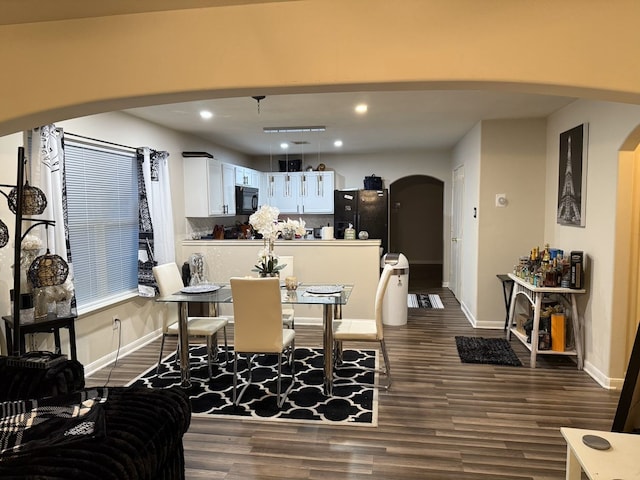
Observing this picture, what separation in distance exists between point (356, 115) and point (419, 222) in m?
5.99

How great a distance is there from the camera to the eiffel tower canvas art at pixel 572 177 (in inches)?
150

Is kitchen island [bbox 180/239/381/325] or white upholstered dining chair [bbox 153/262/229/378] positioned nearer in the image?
white upholstered dining chair [bbox 153/262/229/378]

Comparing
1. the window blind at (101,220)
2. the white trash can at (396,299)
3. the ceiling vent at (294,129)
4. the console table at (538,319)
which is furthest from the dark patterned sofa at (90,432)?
the ceiling vent at (294,129)

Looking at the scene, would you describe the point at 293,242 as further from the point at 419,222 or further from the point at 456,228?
the point at 419,222

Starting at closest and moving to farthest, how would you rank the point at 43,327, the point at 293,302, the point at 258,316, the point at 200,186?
the point at 43,327
the point at 258,316
the point at 293,302
the point at 200,186

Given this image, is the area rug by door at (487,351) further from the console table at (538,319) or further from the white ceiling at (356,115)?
the white ceiling at (356,115)

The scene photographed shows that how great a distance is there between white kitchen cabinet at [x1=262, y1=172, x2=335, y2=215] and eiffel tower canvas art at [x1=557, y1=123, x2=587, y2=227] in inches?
150

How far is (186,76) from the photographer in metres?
1.93

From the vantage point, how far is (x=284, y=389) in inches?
137

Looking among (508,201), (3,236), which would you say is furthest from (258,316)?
(508,201)

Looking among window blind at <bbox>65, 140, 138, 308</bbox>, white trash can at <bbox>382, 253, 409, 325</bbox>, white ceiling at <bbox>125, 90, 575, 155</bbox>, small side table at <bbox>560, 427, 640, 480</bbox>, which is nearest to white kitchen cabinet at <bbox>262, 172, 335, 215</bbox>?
white ceiling at <bbox>125, 90, 575, 155</bbox>

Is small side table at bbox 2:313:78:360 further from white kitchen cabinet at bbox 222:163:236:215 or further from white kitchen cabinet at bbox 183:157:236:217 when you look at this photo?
white kitchen cabinet at bbox 222:163:236:215

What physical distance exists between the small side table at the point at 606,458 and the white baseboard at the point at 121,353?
3.74 metres

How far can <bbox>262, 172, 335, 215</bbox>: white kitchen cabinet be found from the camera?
291 inches
